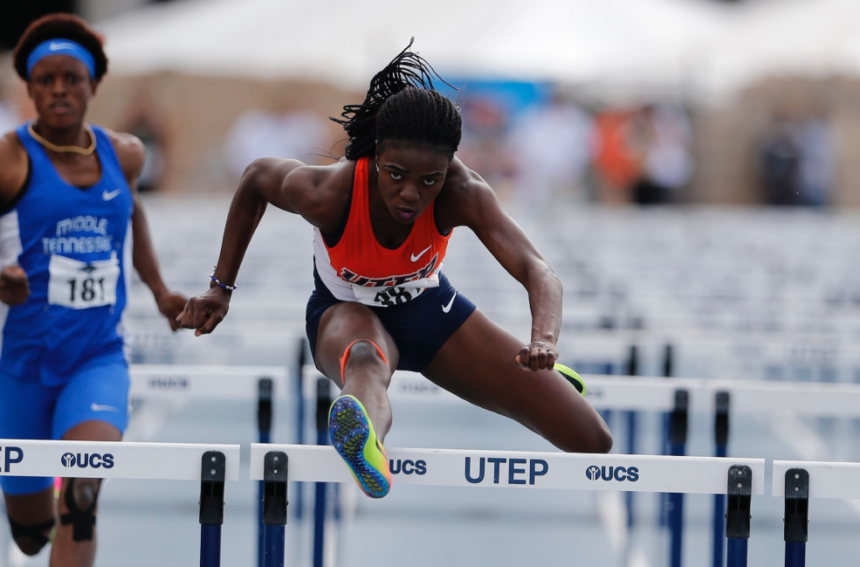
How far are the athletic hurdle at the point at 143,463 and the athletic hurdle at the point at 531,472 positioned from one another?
11 cm

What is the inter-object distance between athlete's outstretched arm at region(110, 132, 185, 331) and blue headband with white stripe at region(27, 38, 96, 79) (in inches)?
11.5

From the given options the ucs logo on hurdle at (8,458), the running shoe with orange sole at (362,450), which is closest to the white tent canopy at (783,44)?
the running shoe with orange sole at (362,450)

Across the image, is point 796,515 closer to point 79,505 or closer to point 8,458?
point 8,458

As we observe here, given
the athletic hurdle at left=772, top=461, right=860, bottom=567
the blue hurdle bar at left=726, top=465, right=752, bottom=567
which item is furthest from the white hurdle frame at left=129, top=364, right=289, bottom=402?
the athletic hurdle at left=772, top=461, right=860, bottom=567

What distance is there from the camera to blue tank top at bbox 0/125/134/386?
3.79 m

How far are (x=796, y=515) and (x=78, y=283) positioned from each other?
235 centimetres

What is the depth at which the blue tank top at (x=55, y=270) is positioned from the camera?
3.79 m

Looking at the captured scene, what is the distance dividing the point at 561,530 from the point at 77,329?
118 inches

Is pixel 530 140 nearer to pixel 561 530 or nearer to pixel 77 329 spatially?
pixel 561 530

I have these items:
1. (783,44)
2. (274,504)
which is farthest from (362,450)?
(783,44)

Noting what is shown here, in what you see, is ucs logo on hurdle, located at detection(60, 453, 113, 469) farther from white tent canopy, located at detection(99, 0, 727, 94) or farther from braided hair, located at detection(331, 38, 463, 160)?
white tent canopy, located at detection(99, 0, 727, 94)

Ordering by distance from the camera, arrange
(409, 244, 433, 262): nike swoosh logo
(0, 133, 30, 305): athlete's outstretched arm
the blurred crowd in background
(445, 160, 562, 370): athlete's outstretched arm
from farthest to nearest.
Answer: the blurred crowd in background, (0, 133, 30, 305): athlete's outstretched arm, (409, 244, 433, 262): nike swoosh logo, (445, 160, 562, 370): athlete's outstretched arm

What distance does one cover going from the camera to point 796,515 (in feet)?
9.61

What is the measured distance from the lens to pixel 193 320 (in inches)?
135
